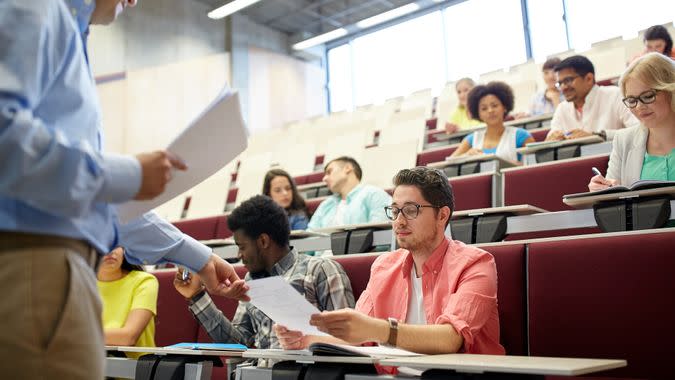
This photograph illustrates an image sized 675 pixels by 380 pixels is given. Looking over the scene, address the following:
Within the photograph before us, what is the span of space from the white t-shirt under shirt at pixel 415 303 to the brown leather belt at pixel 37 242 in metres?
0.78

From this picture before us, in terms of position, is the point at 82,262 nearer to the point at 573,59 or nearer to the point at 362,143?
the point at 573,59

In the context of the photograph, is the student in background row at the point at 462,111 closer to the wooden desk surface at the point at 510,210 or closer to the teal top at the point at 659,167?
the wooden desk surface at the point at 510,210

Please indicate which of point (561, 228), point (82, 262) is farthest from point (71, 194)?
point (561, 228)

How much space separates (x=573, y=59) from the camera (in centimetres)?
263

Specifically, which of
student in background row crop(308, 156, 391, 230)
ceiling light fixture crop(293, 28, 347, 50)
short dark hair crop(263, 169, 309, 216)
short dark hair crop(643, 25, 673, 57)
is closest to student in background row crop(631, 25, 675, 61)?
short dark hair crop(643, 25, 673, 57)

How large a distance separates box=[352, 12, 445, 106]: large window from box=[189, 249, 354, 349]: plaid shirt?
579cm

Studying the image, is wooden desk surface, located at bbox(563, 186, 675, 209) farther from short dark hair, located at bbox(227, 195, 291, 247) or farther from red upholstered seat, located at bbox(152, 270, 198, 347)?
red upholstered seat, located at bbox(152, 270, 198, 347)

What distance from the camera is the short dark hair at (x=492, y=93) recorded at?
296cm

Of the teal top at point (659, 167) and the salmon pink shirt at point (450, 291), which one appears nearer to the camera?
the salmon pink shirt at point (450, 291)

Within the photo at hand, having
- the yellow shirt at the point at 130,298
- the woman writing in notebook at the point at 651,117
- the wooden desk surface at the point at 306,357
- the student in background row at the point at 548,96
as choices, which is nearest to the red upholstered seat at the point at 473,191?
the woman writing in notebook at the point at 651,117

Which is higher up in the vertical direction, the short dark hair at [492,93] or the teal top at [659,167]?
the short dark hair at [492,93]

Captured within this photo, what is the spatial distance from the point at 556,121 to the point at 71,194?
259cm

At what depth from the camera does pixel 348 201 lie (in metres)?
2.56

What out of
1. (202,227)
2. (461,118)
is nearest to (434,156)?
(461,118)
